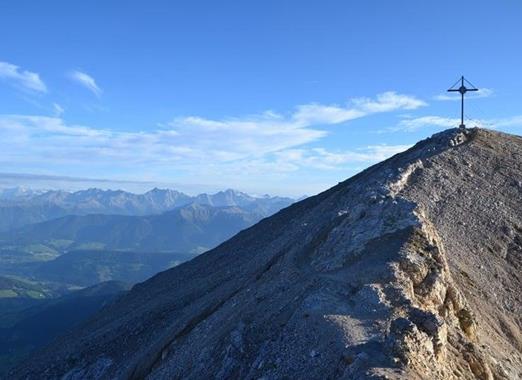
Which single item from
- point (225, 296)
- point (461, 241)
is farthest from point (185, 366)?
point (461, 241)

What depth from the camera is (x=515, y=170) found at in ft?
159

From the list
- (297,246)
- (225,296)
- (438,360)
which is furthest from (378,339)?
(225,296)

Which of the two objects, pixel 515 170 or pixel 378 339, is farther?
pixel 515 170

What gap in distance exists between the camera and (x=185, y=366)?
30.2m

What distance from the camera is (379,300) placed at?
2283 centimetres

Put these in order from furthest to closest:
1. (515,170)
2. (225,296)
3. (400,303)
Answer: (515,170) < (225,296) < (400,303)

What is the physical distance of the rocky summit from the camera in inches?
804

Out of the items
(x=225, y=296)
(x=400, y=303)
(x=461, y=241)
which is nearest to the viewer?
(x=400, y=303)

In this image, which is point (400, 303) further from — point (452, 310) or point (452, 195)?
point (452, 195)

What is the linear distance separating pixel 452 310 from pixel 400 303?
4547 millimetres

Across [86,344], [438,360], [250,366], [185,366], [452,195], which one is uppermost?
[452,195]

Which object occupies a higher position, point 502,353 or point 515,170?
point 515,170

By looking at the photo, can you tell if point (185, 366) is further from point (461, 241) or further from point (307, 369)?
point (461, 241)

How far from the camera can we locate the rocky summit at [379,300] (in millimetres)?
20422
